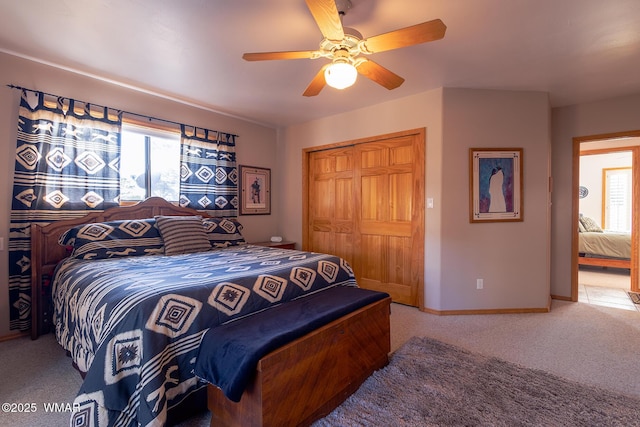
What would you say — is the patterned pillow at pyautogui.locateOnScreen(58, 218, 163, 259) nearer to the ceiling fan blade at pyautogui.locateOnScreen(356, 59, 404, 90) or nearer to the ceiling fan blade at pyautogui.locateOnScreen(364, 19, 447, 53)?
the ceiling fan blade at pyautogui.locateOnScreen(356, 59, 404, 90)

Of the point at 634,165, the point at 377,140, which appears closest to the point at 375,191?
the point at 377,140

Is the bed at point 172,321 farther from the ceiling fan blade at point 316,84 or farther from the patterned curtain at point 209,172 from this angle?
the ceiling fan blade at point 316,84

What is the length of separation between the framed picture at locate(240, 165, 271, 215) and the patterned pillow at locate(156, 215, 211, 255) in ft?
4.01

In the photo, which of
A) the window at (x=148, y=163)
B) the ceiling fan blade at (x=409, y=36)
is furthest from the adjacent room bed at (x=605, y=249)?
the window at (x=148, y=163)

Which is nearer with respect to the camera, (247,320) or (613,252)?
(247,320)

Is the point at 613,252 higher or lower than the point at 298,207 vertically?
lower

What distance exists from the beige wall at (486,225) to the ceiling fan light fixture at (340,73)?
5.95ft

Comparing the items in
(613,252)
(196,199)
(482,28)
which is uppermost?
(482,28)

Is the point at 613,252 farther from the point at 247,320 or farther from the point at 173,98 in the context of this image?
the point at 173,98

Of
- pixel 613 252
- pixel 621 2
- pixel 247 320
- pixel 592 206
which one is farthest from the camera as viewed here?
pixel 592 206

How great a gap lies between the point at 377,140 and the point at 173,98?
2505 millimetres

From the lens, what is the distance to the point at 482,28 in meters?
2.15

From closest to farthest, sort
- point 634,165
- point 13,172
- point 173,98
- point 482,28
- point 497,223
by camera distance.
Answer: point 482,28, point 13,172, point 497,223, point 173,98, point 634,165

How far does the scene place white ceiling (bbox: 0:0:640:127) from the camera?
1.94 metres
